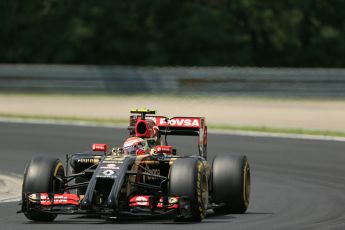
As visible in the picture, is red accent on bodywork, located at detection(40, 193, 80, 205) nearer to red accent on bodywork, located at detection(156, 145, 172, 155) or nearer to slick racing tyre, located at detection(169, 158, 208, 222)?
slick racing tyre, located at detection(169, 158, 208, 222)

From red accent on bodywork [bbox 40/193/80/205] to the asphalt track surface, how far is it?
255 mm

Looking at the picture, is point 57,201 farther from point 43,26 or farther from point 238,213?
point 43,26

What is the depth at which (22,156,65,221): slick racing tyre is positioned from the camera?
11.3 metres

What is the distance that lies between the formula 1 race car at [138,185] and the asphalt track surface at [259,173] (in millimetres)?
174

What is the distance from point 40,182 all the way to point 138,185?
43.3 inches

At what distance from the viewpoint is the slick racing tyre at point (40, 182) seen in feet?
37.2

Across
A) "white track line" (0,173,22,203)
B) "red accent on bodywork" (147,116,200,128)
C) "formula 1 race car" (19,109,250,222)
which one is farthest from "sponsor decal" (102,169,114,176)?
"white track line" (0,173,22,203)

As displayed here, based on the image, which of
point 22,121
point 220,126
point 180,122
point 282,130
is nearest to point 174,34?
point 22,121

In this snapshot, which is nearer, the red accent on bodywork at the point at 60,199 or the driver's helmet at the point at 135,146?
the red accent on bodywork at the point at 60,199

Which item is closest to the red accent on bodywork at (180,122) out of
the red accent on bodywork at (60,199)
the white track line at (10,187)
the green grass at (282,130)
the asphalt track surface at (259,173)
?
the asphalt track surface at (259,173)

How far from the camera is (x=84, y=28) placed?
44281mm

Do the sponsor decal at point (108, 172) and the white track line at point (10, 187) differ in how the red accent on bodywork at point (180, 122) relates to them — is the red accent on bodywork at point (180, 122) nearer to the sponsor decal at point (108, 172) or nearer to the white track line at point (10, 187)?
the white track line at point (10, 187)

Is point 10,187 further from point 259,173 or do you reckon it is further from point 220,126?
point 220,126

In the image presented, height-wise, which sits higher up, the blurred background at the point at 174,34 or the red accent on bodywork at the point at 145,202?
the blurred background at the point at 174,34
